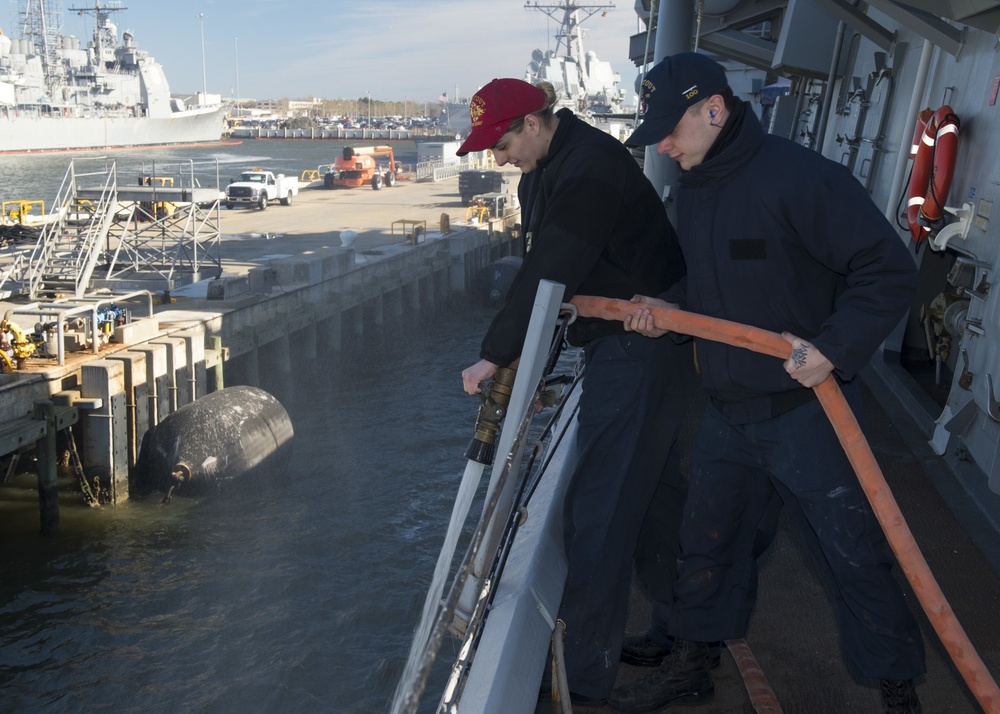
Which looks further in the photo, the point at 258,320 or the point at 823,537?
the point at 258,320

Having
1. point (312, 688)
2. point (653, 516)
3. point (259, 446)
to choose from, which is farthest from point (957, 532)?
point (259, 446)

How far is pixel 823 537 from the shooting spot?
9.84ft

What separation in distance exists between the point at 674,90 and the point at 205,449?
11792 mm

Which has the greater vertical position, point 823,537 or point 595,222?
point 595,222

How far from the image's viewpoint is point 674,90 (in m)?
2.93

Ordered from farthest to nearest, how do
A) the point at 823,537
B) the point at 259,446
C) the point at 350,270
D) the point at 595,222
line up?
the point at 350,270 → the point at 259,446 → the point at 595,222 → the point at 823,537

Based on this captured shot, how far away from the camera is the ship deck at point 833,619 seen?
3385mm

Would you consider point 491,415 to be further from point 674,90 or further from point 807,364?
point 674,90

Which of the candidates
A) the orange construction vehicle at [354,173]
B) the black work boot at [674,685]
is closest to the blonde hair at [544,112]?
the black work boot at [674,685]

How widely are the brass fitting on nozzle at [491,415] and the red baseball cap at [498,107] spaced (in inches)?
32.8

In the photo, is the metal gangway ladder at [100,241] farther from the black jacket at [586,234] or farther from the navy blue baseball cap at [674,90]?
the navy blue baseball cap at [674,90]

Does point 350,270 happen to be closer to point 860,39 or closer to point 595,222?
point 860,39

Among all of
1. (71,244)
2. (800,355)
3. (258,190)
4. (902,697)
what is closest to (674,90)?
(800,355)

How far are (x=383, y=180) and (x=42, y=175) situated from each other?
3877 centimetres
